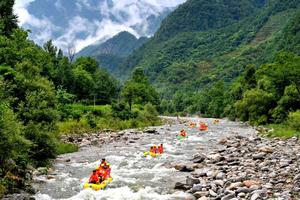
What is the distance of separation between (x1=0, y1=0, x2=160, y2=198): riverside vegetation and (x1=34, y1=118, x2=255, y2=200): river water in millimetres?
1737

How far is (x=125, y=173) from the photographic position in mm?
26547

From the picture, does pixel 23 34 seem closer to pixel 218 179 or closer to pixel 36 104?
pixel 36 104

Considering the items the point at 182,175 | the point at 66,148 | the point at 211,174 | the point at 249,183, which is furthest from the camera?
the point at 66,148

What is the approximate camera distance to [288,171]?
20.0m

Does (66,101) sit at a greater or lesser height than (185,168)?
greater

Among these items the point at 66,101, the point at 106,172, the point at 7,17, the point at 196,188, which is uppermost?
the point at 7,17

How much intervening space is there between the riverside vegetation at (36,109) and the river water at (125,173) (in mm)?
1737

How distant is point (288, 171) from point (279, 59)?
4130cm

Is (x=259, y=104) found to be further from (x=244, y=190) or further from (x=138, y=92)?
(x=138, y=92)

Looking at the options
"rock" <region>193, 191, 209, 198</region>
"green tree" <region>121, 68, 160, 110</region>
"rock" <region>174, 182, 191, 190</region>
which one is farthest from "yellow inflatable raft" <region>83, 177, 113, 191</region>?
"green tree" <region>121, 68, 160, 110</region>

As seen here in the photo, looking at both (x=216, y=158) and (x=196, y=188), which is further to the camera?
(x=216, y=158)

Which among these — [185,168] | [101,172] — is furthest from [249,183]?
[101,172]

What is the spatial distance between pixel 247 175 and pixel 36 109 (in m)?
15.7

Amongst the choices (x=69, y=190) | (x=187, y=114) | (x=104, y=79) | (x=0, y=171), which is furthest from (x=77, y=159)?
(x=187, y=114)
